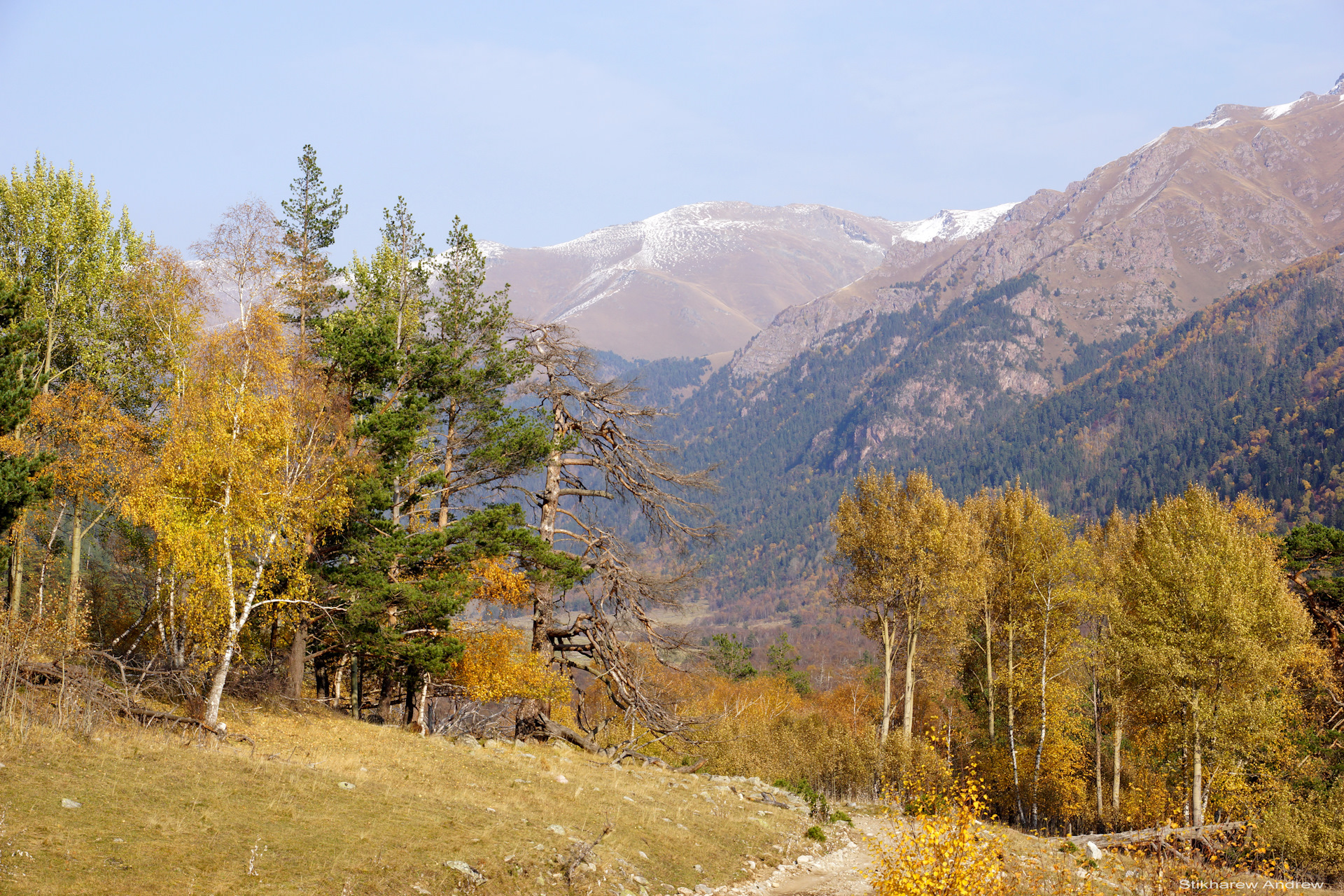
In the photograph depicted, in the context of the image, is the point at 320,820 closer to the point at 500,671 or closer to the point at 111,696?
the point at 111,696

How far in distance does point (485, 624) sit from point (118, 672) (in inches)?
416

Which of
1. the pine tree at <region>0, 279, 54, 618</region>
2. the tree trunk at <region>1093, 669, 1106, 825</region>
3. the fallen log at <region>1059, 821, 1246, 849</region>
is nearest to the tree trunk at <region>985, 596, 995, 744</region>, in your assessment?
the tree trunk at <region>1093, 669, 1106, 825</region>

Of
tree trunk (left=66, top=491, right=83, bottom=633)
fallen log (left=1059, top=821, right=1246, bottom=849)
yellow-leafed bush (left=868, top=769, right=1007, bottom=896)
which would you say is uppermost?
tree trunk (left=66, top=491, right=83, bottom=633)

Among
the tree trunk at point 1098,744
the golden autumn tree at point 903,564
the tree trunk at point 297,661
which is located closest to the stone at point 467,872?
the tree trunk at point 297,661

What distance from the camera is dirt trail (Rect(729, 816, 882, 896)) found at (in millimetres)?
16688

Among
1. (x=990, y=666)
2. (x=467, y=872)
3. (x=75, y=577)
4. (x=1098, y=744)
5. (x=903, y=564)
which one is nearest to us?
(x=467, y=872)

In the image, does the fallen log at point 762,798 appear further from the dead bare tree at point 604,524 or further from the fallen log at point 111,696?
the fallen log at point 111,696

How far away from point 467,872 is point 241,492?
439 inches

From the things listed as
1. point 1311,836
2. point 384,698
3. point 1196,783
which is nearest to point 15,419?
point 384,698

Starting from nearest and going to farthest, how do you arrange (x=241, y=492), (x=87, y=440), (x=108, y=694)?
(x=108, y=694), (x=241, y=492), (x=87, y=440)

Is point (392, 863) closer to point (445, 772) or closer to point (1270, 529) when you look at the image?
point (445, 772)

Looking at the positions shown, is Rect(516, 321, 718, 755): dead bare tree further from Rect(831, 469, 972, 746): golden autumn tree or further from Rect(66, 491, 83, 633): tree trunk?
Rect(66, 491, 83, 633): tree trunk

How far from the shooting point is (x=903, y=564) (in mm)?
39094

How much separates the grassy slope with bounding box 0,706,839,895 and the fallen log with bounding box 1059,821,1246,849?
10255 millimetres
